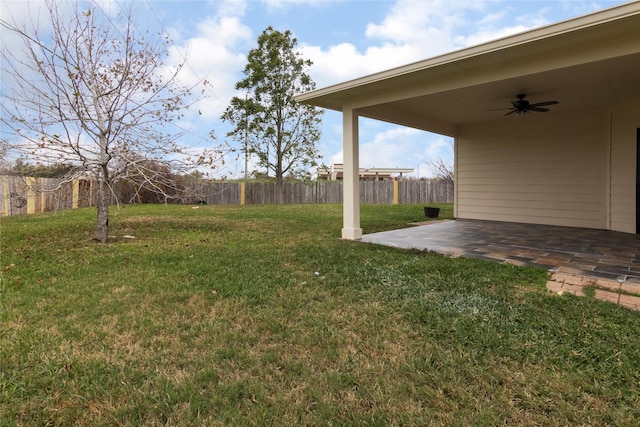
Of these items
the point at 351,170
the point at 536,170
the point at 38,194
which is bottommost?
the point at 38,194

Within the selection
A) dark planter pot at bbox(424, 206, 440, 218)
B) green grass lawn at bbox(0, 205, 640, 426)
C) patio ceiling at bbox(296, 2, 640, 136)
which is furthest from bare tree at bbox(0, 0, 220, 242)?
dark planter pot at bbox(424, 206, 440, 218)

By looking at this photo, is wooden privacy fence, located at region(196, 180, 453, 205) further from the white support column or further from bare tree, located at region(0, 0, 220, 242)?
the white support column

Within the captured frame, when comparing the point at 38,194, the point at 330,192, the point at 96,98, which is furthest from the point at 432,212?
the point at 330,192

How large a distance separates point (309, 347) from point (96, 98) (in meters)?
5.50

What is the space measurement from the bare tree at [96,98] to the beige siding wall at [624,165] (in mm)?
7313

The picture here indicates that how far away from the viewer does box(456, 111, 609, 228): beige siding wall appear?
22.9 feet

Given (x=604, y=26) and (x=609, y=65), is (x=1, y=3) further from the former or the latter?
(x=609, y=65)

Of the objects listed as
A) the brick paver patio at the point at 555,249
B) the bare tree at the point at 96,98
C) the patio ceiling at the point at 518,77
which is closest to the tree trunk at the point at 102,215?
the bare tree at the point at 96,98

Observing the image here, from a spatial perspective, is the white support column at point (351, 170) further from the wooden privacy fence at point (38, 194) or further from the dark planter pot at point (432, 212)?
the wooden privacy fence at point (38, 194)

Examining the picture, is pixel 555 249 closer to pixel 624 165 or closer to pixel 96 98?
pixel 624 165

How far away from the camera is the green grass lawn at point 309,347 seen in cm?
165

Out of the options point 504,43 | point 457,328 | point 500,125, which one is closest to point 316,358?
point 457,328

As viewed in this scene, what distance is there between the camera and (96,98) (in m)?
5.57

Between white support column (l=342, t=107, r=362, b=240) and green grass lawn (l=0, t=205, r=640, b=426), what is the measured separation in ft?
6.43
